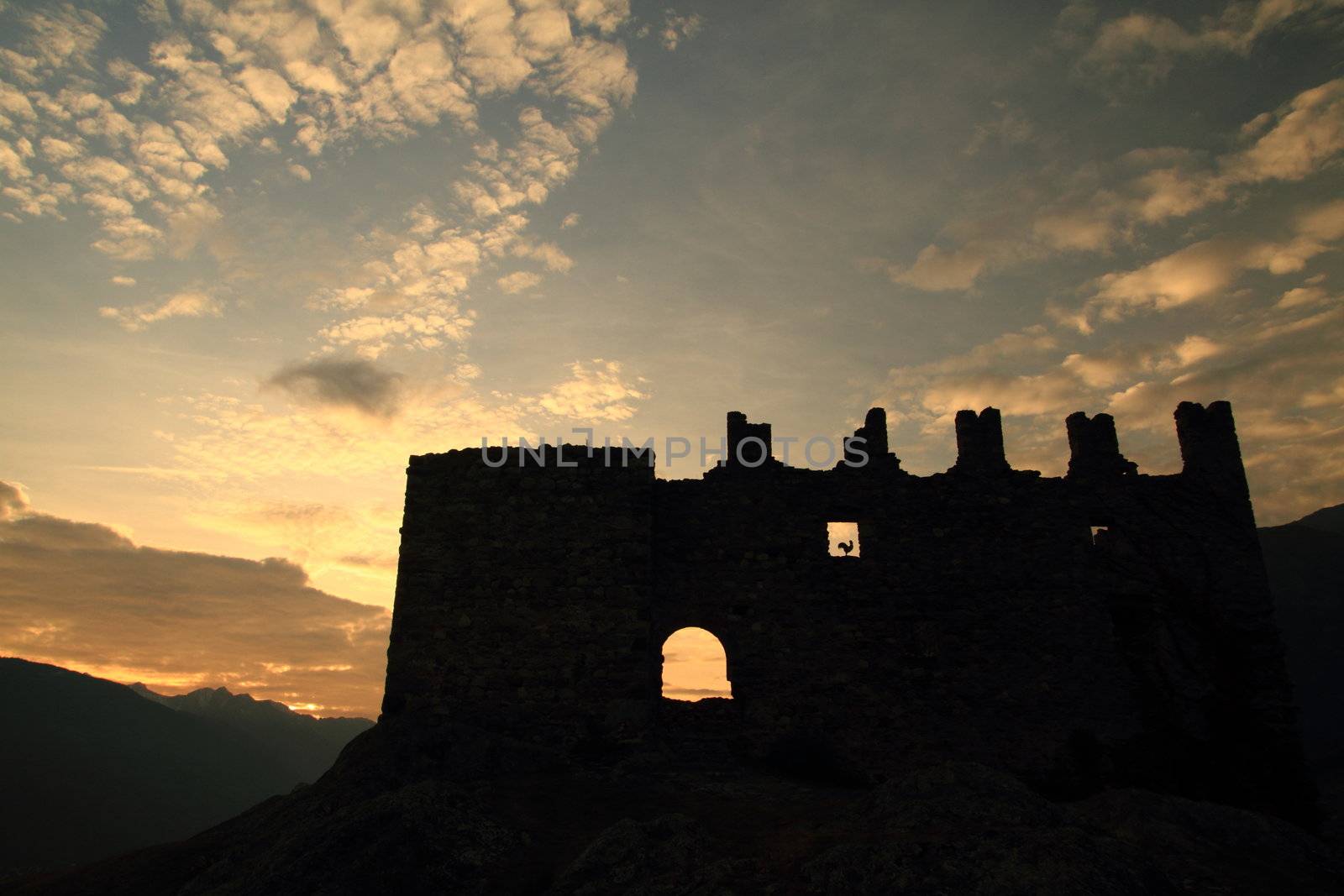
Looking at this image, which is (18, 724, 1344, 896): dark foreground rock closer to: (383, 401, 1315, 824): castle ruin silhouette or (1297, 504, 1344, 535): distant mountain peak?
(383, 401, 1315, 824): castle ruin silhouette

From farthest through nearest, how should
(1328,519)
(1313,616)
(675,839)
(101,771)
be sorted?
(101,771)
(1328,519)
(1313,616)
(675,839)

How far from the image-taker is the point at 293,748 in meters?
119

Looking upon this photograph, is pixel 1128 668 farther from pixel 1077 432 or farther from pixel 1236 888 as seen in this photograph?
pixel 1236 888

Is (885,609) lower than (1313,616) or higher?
lower

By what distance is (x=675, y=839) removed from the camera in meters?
10.1

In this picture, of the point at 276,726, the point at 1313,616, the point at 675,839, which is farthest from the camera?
the point at 276,726

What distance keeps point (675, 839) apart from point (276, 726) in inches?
5317

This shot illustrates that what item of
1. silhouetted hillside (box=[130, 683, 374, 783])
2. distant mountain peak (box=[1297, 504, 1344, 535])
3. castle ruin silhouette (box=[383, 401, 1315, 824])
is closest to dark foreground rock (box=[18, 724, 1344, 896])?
castle ruin silhouette (box=[383, 401, 1315, 824])

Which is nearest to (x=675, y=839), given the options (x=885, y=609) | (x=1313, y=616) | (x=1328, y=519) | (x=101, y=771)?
(x=885, y=609)

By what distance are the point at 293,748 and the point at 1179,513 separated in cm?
12906

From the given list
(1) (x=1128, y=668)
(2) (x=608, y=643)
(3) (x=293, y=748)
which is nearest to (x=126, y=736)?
(3) (x=293, y=748)

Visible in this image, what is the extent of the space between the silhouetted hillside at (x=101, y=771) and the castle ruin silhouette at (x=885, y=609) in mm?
63572

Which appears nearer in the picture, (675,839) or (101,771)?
(675,839)

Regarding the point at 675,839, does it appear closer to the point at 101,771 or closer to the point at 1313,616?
the point at 1313,616
